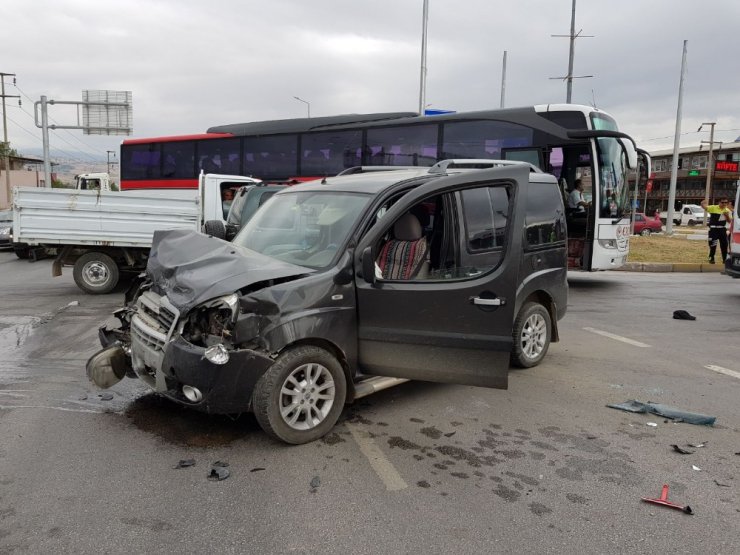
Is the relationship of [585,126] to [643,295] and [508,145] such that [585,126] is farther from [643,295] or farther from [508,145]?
[643,295]

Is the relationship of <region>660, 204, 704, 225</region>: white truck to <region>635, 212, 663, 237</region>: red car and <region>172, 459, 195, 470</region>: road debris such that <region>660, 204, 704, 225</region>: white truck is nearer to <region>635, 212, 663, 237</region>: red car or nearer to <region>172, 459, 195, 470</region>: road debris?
<region>635, 212, 663, 237</region>: red car

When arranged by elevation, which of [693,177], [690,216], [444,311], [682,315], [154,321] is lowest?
[682,315]

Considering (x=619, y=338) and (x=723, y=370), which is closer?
(x=723, y=370)

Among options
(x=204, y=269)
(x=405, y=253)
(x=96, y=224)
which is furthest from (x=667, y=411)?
(x=96, y=224)

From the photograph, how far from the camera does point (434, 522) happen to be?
295cm

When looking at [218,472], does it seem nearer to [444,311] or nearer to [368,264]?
[368,264]

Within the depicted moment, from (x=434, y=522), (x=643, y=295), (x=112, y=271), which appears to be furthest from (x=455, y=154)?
(x=434, y=522)

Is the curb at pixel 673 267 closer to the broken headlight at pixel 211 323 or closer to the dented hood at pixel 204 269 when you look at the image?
the dented hood at pixel 204 269

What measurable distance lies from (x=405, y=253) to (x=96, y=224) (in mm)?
7498

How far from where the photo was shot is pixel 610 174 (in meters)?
11.7

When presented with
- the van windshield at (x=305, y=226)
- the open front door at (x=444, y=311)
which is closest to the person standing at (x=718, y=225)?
the open front door at (x=444, y=311)

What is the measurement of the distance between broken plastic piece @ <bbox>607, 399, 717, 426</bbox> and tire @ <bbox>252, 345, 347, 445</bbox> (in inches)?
94.1

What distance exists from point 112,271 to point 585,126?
9.69m

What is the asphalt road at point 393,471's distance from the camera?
9.23 feet
